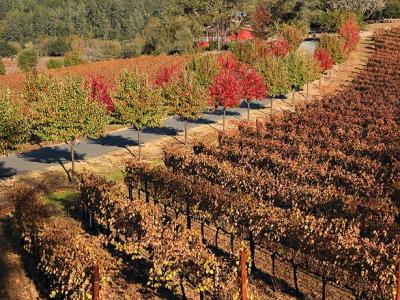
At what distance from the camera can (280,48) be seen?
74438 millimetres

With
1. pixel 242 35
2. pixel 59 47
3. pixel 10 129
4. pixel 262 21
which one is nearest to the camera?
pixel 10 129

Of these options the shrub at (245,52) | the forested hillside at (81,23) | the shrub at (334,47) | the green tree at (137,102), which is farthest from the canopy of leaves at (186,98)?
the forested hillside at (81,23)

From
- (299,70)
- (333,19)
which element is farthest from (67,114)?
(333,19)

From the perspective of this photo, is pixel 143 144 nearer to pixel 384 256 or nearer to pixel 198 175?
pixel 198 175

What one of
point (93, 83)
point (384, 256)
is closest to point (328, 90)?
point (93, 83)

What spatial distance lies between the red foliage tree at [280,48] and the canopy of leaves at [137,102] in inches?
1675

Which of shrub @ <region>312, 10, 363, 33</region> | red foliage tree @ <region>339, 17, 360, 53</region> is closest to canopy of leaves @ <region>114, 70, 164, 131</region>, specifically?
red foliage tree @ <region>339, 17, 360, 53</region>

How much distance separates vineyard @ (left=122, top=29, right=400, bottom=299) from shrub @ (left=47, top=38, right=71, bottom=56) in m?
117

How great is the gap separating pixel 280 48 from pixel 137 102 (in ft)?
152

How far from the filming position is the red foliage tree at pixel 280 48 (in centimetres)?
7367

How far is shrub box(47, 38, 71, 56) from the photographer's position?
145250mm

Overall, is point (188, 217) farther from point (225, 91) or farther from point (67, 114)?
point (225, 91)

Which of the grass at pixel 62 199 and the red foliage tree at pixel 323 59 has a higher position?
the red foliage tree at pixel 323 59

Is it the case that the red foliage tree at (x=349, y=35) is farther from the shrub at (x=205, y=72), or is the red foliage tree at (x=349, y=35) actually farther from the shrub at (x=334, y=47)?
the shrub at (x=205, y=72)
